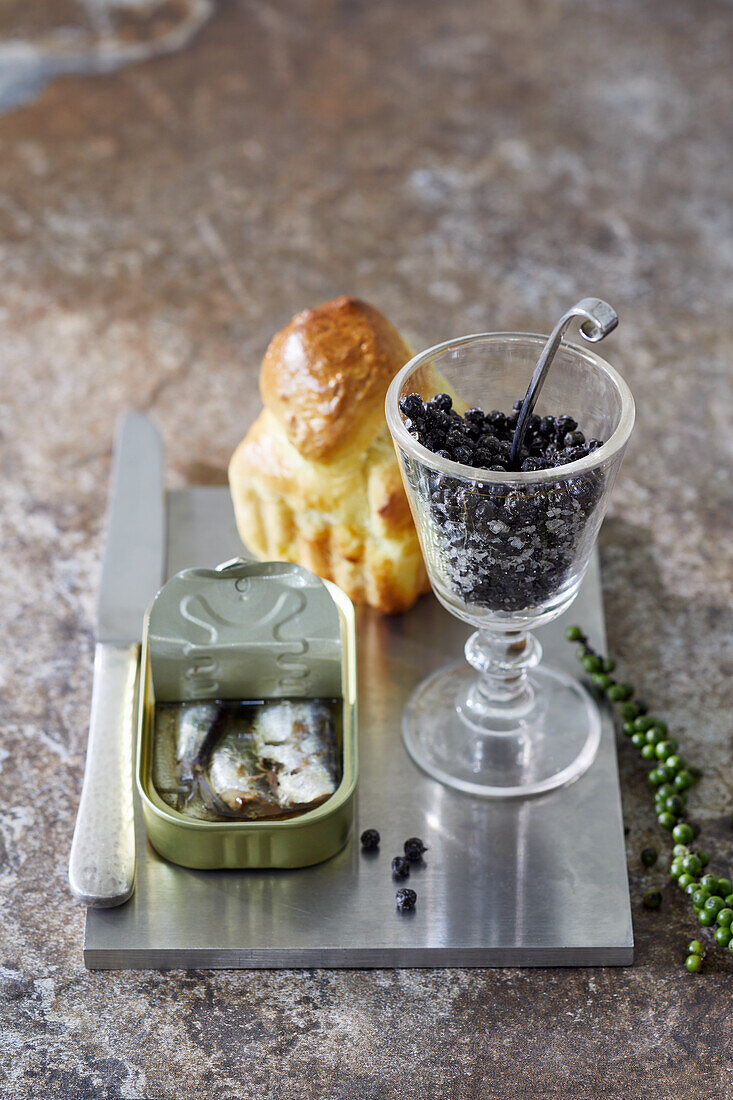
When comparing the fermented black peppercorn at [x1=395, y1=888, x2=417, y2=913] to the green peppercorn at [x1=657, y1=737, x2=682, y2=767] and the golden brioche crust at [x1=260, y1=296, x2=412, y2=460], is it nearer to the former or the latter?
the green peppercorn at [x1=657, y1=737, x2=682, y2=767]

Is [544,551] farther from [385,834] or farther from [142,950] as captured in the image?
[142,950]

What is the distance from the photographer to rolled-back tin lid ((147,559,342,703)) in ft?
2.66

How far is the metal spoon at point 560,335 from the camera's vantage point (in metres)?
0.68

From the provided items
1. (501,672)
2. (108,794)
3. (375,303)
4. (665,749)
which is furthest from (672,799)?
(375,303)

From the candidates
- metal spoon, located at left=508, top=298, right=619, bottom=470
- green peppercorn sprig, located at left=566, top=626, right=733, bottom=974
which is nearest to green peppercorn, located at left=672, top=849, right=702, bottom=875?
green peppercorn sprig, located at left=566, top=626, right=733, bottom=974

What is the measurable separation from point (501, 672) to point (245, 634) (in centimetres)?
18

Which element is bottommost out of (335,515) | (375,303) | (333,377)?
(375,303)

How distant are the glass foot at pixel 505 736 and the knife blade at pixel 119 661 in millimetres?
203

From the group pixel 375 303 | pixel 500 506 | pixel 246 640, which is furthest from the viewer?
pixel 375 303

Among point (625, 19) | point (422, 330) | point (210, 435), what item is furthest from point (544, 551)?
point (625, 19)

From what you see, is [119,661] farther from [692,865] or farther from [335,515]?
[692,865]

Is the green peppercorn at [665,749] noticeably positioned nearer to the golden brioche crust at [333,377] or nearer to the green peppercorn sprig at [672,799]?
the green peppercorn sprig at [672,799]

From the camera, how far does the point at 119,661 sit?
874 millimetres

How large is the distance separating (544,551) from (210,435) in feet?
1.74
